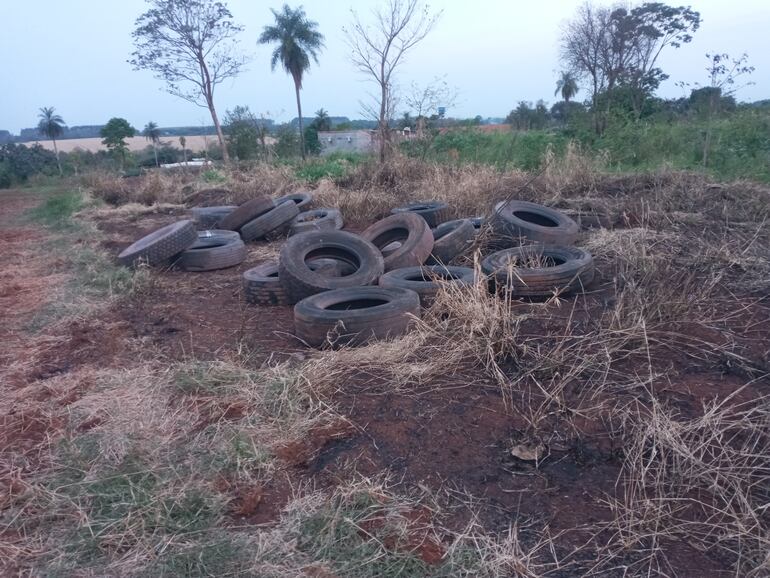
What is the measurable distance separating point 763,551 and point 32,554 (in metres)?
3.15

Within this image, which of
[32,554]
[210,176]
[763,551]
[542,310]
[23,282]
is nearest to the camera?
[763,551]

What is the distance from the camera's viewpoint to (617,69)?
2856cm

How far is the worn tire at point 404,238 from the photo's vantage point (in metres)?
6.64

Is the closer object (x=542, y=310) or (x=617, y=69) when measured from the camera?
(x=542, y=310)

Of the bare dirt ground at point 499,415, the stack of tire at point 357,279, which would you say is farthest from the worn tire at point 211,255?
the bare dirt ground at point 499,415

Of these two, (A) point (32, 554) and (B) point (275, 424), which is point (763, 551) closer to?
(B) point (275, 424)

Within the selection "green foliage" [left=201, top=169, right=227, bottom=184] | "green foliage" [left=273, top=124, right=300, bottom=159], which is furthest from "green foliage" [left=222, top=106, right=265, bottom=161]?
"green foliage" [left=201, top=169, right=227, bottom=184]

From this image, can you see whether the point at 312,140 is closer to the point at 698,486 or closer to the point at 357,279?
the point at 357,279

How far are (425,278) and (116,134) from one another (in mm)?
42183

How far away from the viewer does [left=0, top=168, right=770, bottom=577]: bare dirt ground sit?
8.98 feet

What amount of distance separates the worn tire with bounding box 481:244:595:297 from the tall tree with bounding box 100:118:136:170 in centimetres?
4016

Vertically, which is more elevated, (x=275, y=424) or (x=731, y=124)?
(x=731, y=124)

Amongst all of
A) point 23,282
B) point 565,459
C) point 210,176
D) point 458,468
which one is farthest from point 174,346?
point 210,176

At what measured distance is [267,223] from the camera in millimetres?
9805
